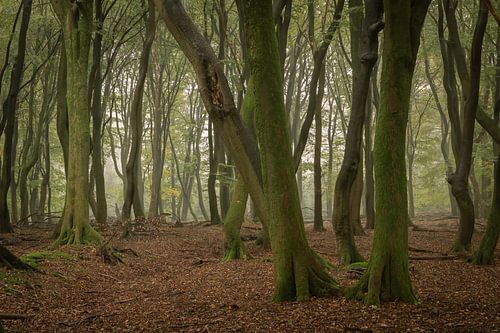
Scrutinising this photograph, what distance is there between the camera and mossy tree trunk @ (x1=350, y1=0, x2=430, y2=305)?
4930 millimetres

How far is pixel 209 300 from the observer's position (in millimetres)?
5973

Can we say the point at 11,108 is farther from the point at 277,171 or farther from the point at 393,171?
the point at 393,171

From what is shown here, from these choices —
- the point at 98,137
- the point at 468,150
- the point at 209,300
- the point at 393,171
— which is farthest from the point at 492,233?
the point at 98,137

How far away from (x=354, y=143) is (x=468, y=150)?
3567 millimetres

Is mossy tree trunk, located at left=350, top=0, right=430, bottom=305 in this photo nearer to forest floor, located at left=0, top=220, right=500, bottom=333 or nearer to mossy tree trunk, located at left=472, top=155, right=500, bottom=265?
forest floor, located at left=0, top=220, right=500, bottom=333

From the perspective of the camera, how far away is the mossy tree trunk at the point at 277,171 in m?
5.27

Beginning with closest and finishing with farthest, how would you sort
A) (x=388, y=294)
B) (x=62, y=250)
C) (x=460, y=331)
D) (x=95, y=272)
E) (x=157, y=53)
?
(x=460, y=331) < (x=388, y=294) < (x=95, y=272) < (x=62, y=250) < (x=157, y=53)

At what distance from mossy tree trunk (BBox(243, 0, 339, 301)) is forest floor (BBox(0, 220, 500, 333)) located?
0.30m

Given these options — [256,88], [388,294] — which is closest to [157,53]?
[256,88]

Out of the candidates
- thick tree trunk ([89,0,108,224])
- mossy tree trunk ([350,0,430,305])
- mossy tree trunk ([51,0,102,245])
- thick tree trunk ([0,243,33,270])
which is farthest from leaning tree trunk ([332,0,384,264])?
thick tree trunk ([89,0,108,224])

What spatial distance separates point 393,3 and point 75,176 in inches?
327

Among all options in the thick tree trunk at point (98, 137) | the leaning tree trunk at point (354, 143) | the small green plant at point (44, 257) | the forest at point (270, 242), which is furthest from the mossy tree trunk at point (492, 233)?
the thick tree trunk at point (98, 137)

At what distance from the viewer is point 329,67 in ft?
89.0

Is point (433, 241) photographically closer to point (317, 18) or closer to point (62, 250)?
point (62, 250)
